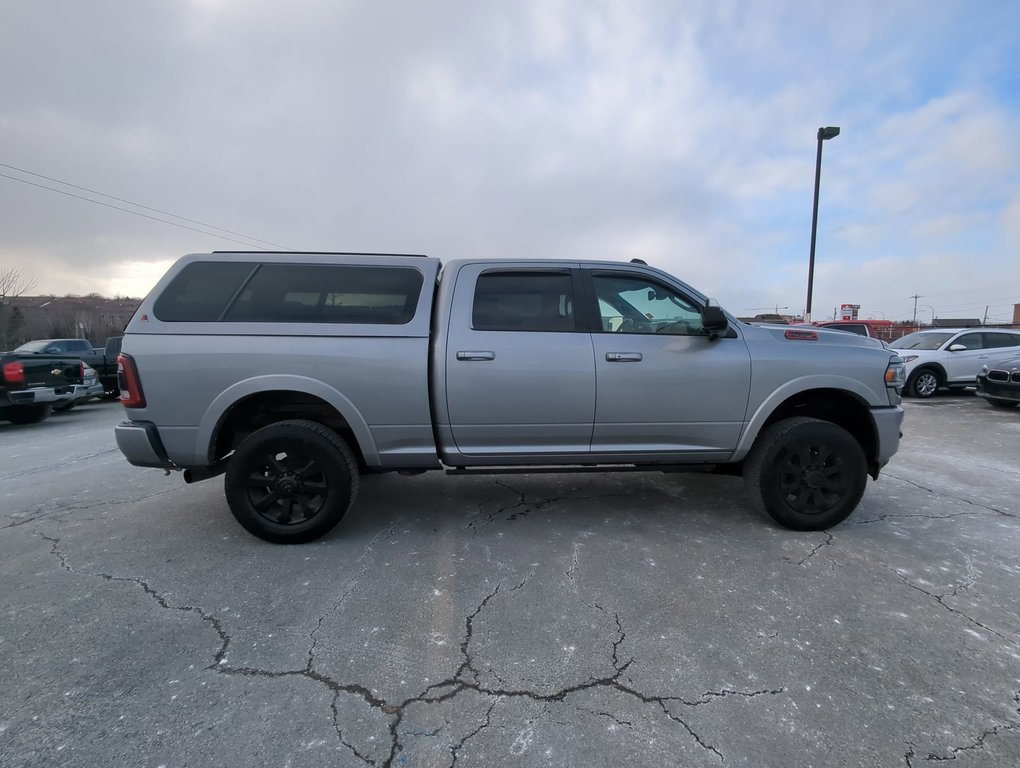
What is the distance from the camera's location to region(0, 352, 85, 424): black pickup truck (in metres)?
8.18

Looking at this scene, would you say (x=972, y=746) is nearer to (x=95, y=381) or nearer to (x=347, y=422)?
(x=347, y=422)

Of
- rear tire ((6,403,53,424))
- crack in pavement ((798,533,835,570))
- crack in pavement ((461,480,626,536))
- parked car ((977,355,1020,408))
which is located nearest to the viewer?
crack in pavement ((798,533,835,570))

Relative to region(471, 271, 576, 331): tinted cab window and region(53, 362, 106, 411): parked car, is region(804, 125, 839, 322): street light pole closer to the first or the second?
region(471, 271, 576, 331): tinted cab window

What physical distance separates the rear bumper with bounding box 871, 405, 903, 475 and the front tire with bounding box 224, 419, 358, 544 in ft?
12.4

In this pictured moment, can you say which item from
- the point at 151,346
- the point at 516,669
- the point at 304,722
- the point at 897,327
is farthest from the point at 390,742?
the point at 897,327

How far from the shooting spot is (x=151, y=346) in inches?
128

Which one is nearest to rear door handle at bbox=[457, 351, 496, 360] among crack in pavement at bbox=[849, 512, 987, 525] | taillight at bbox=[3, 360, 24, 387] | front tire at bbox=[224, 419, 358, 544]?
front tire at bbox=[224, 419, 358, 544]

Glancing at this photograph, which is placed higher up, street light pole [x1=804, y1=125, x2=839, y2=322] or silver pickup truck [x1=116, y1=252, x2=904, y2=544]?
street light pole [x1=804, y1=125, x2=839, y2=322]

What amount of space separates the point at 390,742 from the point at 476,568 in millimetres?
1302

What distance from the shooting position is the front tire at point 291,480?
10.8 ft

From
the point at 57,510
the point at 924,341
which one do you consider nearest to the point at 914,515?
the point at 57,510

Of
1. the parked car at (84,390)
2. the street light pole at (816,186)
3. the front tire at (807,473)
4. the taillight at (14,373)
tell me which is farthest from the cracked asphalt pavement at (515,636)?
the street light pole at (816,186)

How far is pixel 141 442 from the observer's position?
3279 mm

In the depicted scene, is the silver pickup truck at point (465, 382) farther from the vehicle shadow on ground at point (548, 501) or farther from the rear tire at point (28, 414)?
the rear tire at point (28, 414)
